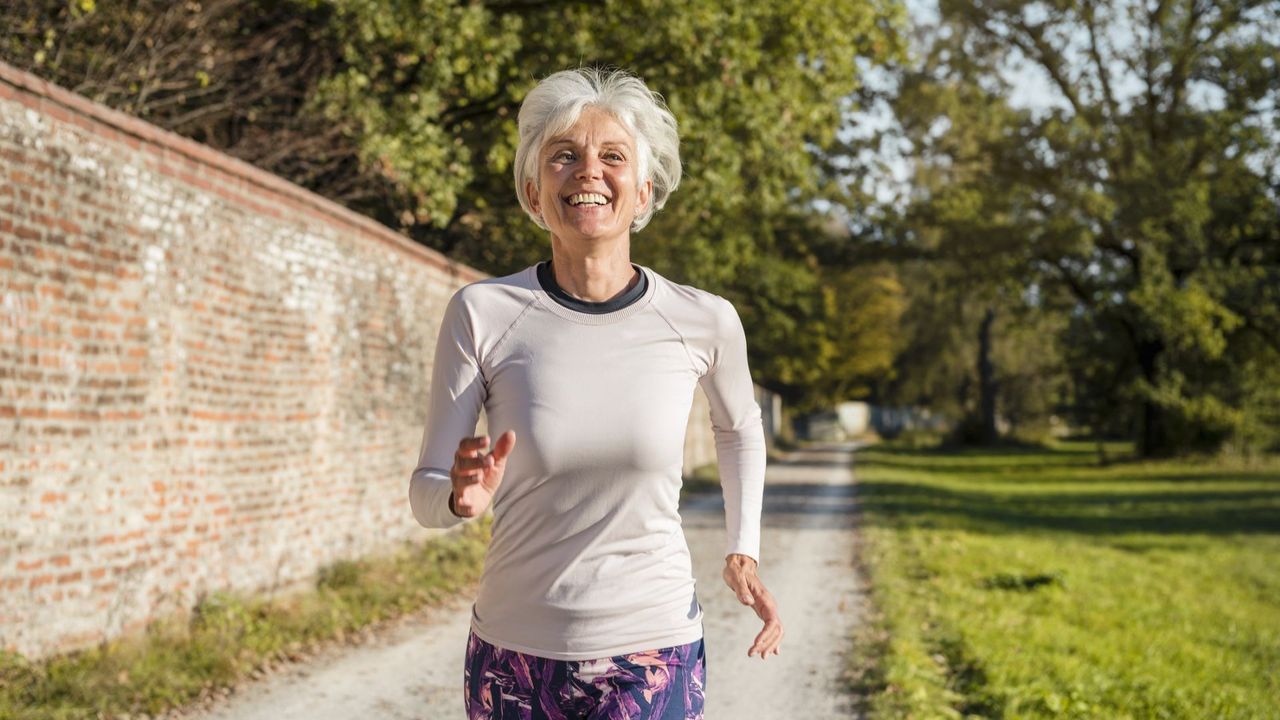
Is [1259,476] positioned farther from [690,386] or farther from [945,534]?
[690,386]

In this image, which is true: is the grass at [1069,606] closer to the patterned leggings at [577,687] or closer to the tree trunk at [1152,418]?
the patterned leggings at [577,687]

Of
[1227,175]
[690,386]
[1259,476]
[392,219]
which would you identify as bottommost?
[1259,476]

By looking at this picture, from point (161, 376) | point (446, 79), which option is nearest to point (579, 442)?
point (161, 376)

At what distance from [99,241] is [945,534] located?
11.0 m

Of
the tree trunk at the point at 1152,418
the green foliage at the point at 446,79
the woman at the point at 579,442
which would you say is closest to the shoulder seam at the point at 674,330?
the woman at the point at 579,442

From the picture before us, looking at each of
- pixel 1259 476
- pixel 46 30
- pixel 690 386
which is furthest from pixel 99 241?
pixel 1259 476

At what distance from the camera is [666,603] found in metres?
2.38

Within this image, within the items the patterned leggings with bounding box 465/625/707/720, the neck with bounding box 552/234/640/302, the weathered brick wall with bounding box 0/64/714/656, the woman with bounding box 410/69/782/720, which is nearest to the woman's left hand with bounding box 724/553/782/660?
the woman with bounding box 410/69/782/720

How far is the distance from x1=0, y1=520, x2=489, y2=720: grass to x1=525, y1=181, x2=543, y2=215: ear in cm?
405

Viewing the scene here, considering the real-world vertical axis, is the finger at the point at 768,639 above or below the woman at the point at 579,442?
below

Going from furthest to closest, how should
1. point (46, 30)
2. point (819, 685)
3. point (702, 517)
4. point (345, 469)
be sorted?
point (702, 517) → point (345, 469) → point (46, 30) → point (819, 685)

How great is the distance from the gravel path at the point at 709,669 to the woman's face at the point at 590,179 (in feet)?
13.0

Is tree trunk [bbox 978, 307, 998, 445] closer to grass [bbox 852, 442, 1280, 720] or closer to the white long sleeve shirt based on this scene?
grass [bbox 852, 442, 1280, 720]

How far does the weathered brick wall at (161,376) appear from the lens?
234 inches
